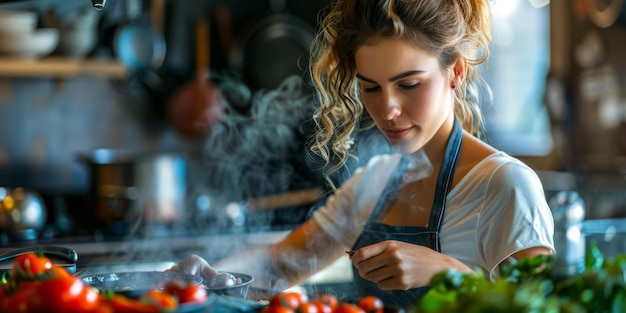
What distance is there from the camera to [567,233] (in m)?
1.14

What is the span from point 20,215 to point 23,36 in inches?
39.0

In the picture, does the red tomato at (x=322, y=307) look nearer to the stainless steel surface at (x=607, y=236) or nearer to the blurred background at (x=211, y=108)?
the stainless steel surface at (x=607, y=236)

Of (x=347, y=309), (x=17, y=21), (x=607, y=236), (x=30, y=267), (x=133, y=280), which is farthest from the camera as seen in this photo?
(x=17, y=21)

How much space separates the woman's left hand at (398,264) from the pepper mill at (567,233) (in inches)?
15.3

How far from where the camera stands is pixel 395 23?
1.75m

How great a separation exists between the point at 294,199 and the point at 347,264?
554 mm

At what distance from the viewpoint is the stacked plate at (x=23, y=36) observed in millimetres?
3775

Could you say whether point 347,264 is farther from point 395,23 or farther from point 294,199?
point 395,23

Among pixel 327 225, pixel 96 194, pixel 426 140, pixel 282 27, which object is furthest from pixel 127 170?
pixel 426 140

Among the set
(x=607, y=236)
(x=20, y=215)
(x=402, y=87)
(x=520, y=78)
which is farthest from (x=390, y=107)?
(x=520, y=78)

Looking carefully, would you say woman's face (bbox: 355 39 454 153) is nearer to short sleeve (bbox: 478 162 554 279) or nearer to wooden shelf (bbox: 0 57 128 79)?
short sleeve (bbox: 478 162 554 279)

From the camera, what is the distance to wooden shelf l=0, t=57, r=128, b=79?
3957 millimetres

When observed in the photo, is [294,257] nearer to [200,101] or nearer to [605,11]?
[200,101]

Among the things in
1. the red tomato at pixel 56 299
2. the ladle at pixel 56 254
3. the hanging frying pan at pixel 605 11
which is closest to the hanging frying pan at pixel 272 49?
the hanging frying pan at pixel 605 11
